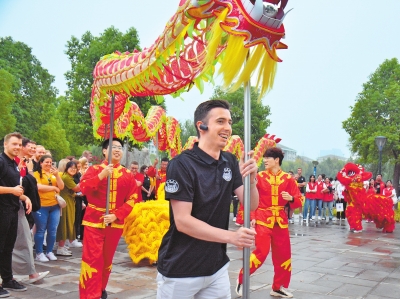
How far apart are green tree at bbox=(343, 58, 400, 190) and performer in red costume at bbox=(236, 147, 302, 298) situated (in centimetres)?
2378

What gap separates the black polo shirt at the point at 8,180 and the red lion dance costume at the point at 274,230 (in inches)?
105

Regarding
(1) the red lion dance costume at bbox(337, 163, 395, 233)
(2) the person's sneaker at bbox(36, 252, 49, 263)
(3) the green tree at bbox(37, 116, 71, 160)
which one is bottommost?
(2) the person's sneaker at bbox(36, 252, 49, 263)

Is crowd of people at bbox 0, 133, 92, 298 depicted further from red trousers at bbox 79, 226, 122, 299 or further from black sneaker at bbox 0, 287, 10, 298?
red trousers at bbox 79, 226, 122, 299

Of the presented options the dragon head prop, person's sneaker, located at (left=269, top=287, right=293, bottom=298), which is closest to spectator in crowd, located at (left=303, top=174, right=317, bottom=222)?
the dragon head prop

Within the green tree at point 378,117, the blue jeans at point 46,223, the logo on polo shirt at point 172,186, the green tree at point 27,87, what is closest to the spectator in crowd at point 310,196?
the blue jeans at point 46,223

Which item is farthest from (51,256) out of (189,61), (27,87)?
(27,87)

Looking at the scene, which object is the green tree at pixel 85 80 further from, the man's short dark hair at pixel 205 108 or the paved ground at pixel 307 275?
the man's short dark hair at pixel 205 108

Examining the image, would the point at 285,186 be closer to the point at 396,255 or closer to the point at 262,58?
the point at 262,58

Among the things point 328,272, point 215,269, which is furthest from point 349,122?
point 215,269

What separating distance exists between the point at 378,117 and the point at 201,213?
2927 centimetres

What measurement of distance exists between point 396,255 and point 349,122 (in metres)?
24.1

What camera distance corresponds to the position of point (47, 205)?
646 centimetres

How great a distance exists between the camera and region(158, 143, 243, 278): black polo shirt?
2279 mm

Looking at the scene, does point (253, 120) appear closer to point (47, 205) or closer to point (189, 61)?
point (47, 205)
